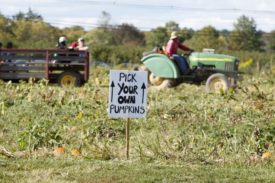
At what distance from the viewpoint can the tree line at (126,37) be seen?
157ft

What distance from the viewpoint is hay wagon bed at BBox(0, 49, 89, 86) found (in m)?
20.8

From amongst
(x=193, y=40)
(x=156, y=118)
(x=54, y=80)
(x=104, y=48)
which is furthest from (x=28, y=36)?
(x=156, y=118)

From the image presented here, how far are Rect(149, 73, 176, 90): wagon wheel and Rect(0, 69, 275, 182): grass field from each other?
558 centimetres

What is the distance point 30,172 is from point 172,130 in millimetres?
3589

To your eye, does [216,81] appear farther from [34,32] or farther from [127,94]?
[34,32]

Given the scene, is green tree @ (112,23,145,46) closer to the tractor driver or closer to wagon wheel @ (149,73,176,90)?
wagon wheel @ (149,73,176,90)

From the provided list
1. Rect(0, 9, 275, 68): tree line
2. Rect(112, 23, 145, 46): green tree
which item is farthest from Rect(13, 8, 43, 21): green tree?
Rect(112, 23, 145, 46): green tree

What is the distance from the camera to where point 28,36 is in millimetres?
51969

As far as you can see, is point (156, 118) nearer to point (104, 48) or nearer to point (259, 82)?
point (259, 82)

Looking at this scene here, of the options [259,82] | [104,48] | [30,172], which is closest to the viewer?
[30,172]

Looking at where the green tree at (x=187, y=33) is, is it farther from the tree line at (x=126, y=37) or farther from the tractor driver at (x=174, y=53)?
the tractor driver at (x=174, y=53)

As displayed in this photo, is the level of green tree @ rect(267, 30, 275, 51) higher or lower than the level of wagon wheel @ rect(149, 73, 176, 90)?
higher

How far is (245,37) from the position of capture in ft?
221

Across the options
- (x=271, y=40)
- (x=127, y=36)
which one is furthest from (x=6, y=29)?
(x=271, y=40)
